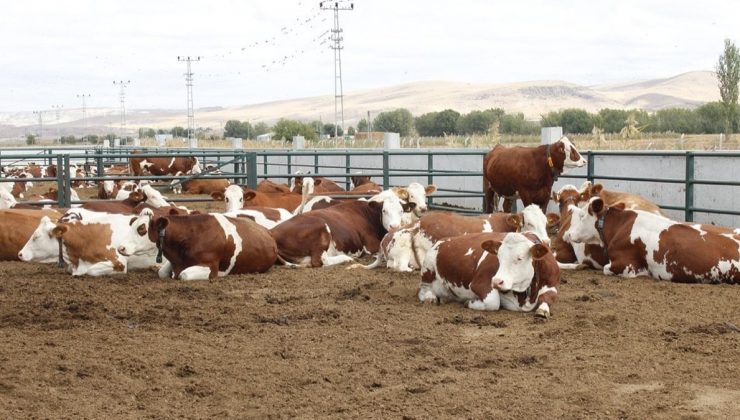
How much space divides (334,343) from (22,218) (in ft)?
19.1

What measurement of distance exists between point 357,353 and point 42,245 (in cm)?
539

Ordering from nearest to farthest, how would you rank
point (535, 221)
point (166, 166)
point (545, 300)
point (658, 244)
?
point (545, 300) → point (535, 221) → point (658, 244) → point (166, 166)

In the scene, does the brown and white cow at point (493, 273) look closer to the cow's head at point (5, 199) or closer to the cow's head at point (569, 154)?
the cow's head at point (569, 154)

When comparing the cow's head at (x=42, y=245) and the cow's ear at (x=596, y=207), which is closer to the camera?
the cow's ear at (x=596, y=207)

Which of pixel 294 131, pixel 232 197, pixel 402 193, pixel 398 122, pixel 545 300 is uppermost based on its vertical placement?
pixel 398 122

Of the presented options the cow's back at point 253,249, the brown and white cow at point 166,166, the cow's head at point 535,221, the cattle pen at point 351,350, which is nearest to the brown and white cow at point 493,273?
the cattle pen at point 351,350

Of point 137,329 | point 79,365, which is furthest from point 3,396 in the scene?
point 137,329

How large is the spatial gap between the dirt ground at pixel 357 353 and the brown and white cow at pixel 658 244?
0.61ft

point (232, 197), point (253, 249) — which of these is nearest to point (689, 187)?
point (253, 249)

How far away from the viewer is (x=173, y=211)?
1003cm

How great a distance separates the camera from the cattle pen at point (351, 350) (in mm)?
4648

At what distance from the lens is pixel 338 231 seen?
10375mm

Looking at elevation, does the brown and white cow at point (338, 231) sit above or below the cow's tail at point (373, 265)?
above

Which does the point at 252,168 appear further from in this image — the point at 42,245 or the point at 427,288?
the point at 427,288
